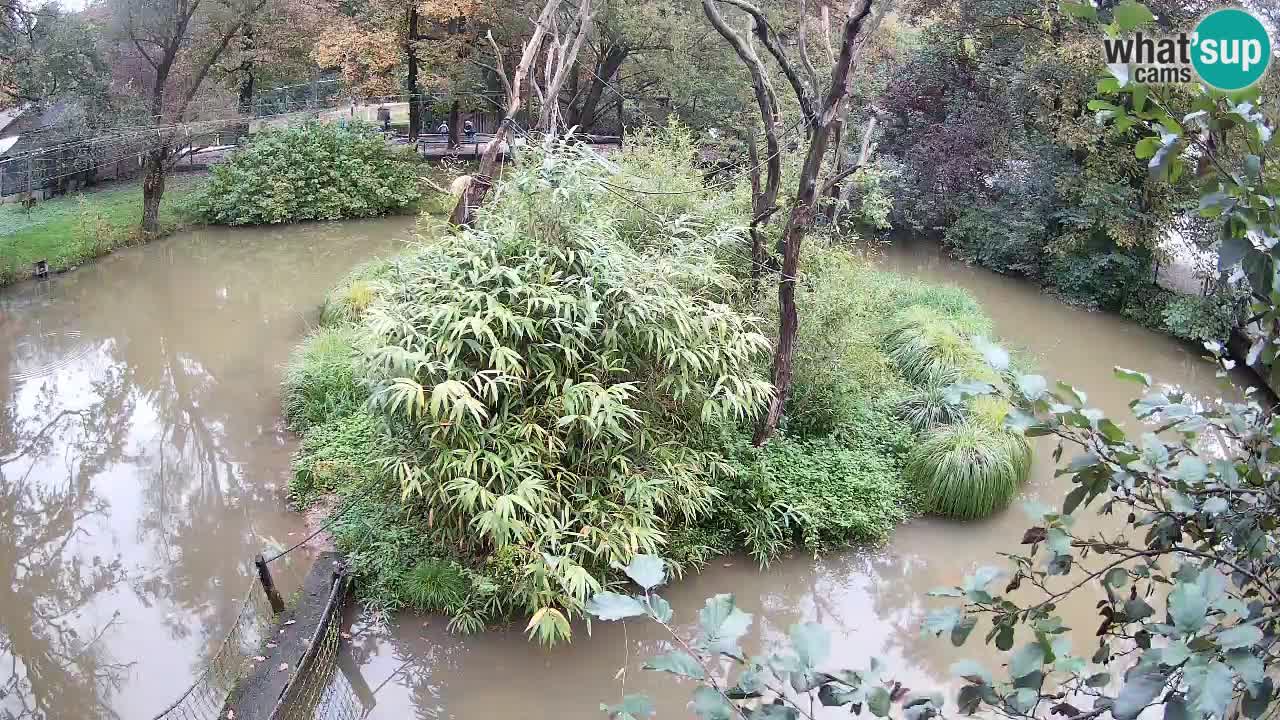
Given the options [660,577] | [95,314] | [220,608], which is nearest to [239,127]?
[95,314]

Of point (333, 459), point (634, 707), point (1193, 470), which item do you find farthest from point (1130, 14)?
point (333, 459)

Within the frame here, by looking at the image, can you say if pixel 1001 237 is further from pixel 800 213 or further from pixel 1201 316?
pixel 800 213

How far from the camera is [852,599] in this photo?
4.85 metres

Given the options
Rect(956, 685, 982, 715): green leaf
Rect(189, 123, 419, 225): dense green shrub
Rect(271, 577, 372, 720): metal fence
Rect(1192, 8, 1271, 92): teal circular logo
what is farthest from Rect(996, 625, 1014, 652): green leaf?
Rect(189, 123, 419, 225): dense green shrub

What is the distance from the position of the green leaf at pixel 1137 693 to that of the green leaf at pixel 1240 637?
2.7 inches

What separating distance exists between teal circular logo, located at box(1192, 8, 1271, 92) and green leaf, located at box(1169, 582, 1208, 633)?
1.63 meters

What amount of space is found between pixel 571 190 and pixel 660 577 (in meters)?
3.61

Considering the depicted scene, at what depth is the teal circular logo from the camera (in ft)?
6.82

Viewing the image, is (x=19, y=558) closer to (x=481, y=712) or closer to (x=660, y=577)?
(x=481, y=712)

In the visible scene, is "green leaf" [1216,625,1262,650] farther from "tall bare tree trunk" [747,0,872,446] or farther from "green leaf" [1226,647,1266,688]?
"tall bare tree trunk" [747,0,872,446]

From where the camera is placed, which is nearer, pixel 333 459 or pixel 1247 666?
pixel 1247 666

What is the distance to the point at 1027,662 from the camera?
3.27ft

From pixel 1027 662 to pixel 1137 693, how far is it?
0.14 m

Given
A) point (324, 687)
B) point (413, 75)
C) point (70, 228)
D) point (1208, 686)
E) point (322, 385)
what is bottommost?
point (324, 687)
